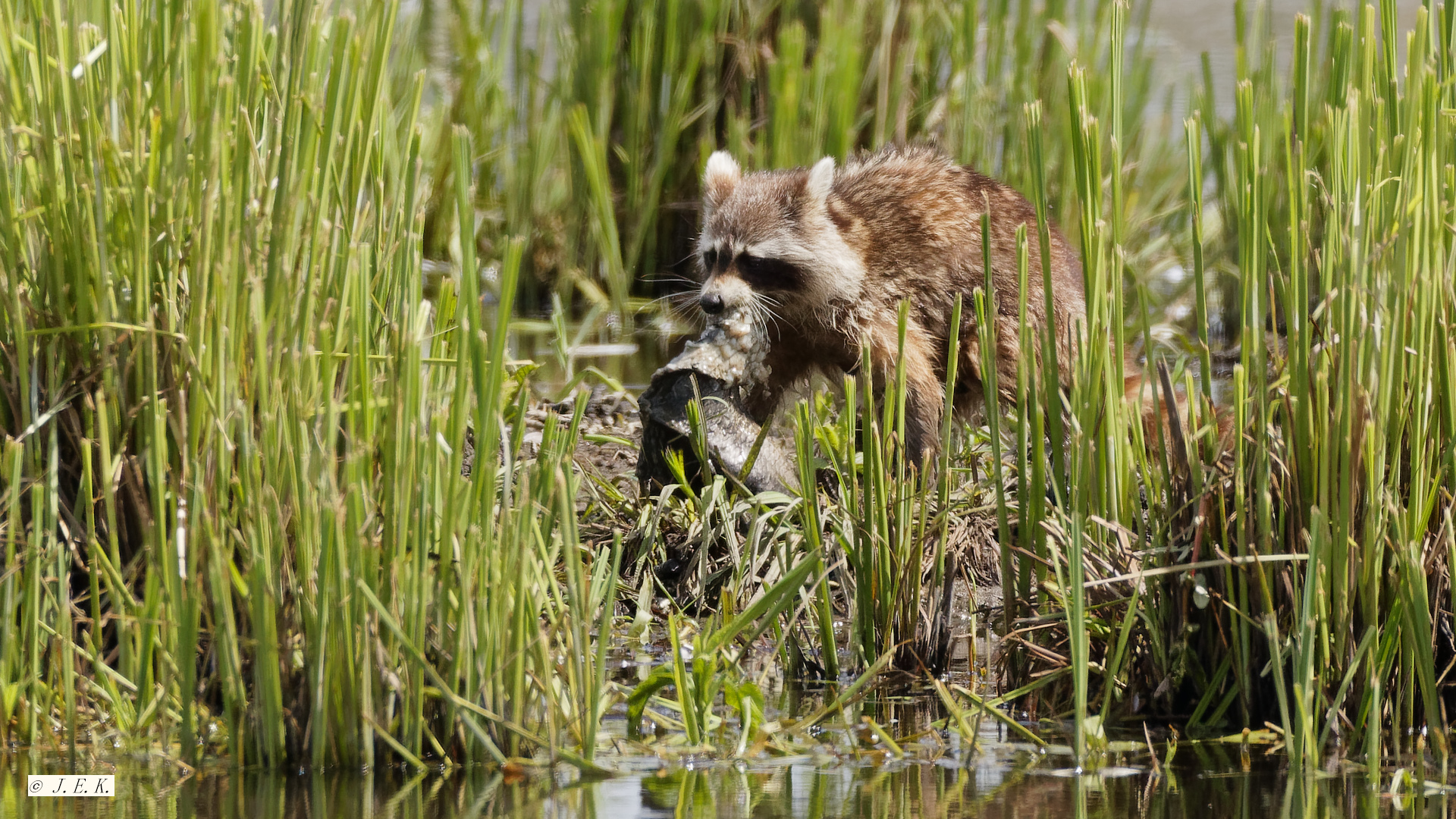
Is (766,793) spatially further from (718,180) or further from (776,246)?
(718,180)

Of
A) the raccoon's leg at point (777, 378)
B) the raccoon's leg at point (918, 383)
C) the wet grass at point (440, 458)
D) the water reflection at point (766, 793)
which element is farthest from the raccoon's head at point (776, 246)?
the water reflection at point (766, 793)

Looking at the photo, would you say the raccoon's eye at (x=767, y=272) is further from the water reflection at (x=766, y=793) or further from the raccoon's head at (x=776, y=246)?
the water reflection at (x=766, y=793)

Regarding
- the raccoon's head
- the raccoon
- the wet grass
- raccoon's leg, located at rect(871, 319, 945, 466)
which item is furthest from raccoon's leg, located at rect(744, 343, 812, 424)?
the wet grass

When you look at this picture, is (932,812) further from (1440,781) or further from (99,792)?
(99,792)

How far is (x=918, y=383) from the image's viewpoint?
458cm

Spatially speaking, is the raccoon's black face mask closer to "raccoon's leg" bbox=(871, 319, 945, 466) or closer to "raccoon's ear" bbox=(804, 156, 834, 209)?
"raccoon's ear" bbox=(804, 156, 834, 209)

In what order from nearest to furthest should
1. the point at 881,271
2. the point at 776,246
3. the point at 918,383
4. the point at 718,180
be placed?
the point at 918,383, the point at 881,271, the point at 776,246, the point at 718,180

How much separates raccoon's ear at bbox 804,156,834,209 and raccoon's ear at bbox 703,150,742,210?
1.14ft

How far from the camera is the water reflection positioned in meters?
2.16

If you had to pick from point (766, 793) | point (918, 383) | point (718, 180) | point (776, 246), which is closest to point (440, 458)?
point (766, 793)

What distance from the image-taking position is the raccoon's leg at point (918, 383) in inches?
181

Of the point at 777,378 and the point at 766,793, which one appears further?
the point at 777,378

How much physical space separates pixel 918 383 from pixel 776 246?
749 mm

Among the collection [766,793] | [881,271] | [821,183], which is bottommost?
[766,793]
